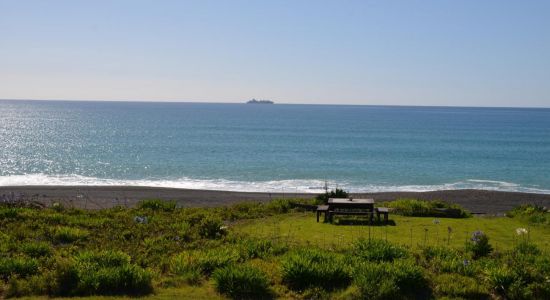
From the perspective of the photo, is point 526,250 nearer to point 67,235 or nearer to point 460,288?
point 460,288

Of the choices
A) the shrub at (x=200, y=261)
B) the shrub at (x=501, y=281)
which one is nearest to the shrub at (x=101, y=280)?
the shrub at (x=200, y=261)

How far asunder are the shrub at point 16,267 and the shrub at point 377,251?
21.5 feet

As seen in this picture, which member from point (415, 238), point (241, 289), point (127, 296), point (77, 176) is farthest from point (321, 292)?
point (77, 176)

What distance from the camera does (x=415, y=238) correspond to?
48.9 ft

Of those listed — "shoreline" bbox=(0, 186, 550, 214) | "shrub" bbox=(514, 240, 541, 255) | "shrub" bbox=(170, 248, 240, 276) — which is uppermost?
"shrub" bbox=(170, 248, 240, 276)

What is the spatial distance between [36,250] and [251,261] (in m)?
4.64

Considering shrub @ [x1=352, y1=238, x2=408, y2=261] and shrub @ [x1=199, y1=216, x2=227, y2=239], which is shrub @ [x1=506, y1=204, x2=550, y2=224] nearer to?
shrub @ [x1=352, y1=238, x2=408, y2=261]

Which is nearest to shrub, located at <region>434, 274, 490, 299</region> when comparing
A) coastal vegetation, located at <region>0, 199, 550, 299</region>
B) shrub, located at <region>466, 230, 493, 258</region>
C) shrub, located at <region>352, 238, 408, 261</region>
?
coastal vegetation, located at <region>0, 199, 550, 299</region>

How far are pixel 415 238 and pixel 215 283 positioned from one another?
7267 mm

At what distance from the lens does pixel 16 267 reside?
10.0m

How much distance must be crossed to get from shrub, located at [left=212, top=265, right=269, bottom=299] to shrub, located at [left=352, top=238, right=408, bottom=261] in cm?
270

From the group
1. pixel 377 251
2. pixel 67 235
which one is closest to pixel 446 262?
pixel 377 251

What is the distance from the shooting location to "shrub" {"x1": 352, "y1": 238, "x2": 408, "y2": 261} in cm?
1135

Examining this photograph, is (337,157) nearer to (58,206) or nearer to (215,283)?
(58,206)
